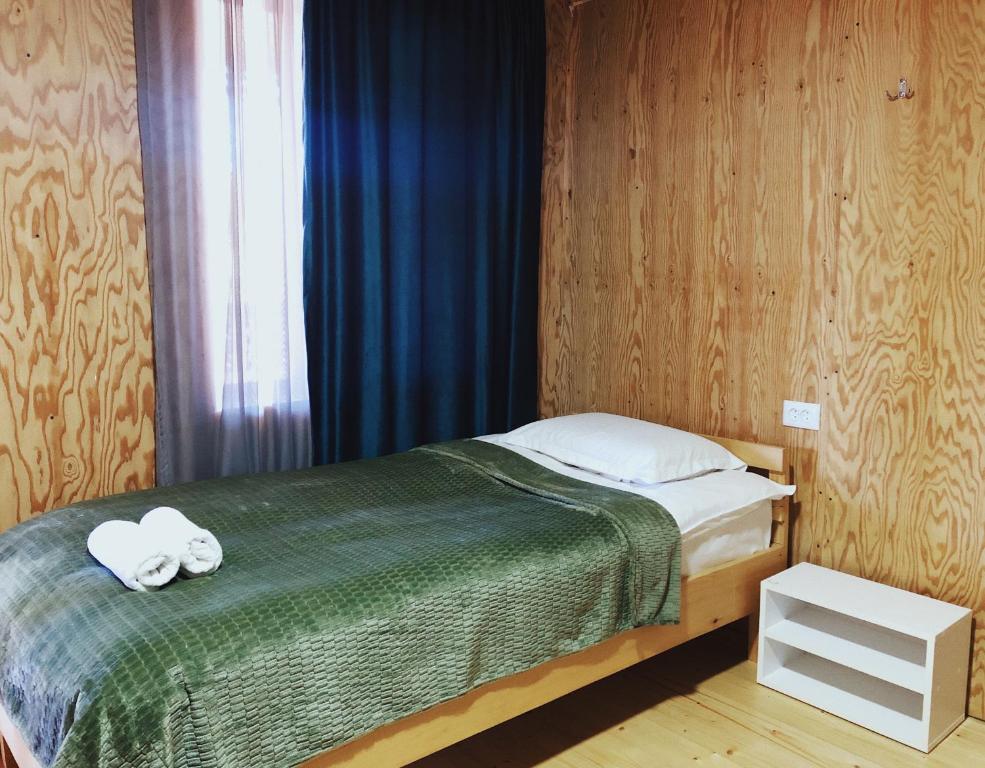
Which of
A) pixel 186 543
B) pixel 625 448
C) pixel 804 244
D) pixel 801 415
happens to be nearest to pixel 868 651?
pixel 801 415

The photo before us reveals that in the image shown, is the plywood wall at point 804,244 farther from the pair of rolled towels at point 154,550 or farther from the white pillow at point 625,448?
the pair of rolled towels at point 154,550

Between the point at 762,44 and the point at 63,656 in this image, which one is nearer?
the point at 63,656


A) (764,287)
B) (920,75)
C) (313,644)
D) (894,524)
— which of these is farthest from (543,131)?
(313,644)

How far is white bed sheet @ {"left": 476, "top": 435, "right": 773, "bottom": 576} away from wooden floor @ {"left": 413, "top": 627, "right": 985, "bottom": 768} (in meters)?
0.41

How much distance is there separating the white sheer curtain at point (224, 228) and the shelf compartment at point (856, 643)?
171 cm

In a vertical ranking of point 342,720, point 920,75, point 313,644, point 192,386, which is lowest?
point 342,720

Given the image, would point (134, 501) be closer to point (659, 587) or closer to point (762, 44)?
point (659, 587)

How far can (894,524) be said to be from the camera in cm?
251

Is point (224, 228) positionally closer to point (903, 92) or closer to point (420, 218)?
point (420, 218)

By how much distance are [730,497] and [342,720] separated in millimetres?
1310

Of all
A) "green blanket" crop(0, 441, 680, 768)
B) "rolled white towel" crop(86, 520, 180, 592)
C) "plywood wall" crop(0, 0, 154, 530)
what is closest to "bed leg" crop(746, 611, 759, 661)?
"green blanket" crop(0, 441, 680, 768)

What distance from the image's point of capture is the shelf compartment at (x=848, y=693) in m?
2.26

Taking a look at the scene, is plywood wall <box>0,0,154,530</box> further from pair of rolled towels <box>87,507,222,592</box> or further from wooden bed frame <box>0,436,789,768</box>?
wooden bed frame <box>0,436,789,768</box>

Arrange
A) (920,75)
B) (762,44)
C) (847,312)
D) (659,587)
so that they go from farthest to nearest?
(762,44)
(847,312)
(920,75)
(659,587)
